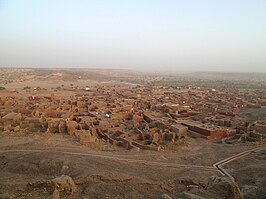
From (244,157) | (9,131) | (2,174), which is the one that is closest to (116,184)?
(2,174)

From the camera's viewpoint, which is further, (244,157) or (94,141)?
(94,141)

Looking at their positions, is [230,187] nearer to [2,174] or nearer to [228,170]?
[228,170]

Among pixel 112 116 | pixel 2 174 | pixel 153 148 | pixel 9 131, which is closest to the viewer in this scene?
pixel 2 174

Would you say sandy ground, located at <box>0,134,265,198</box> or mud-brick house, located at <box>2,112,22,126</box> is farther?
mud-brick house, located at <box>2,112,22,126</box>

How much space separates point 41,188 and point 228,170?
39.3 feet

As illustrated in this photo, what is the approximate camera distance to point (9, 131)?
26062 millimetres

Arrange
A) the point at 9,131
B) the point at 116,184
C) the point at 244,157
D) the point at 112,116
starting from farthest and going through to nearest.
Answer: the point at 112,116 < the point at 9,131 < the point at 244,157 < the point at 116,184

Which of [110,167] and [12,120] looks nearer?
[110,167]

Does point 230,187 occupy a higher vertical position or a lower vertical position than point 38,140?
higher

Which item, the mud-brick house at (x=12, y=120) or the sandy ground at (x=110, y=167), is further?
the mud-brick house at (x=12, y=120)

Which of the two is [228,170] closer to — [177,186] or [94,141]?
[177,186]

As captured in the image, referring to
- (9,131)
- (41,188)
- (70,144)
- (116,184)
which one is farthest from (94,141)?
(41,188)

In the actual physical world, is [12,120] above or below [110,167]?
above

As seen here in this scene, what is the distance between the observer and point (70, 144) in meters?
23.0
